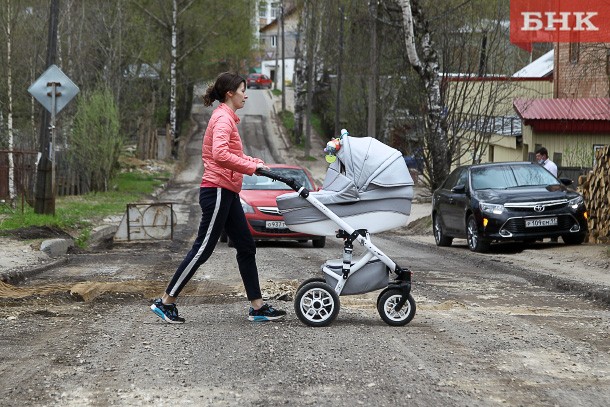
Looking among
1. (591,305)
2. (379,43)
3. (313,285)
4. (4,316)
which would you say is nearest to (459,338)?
(313,285)

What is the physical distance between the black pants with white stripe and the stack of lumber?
11.1m

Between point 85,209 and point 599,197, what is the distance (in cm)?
1469

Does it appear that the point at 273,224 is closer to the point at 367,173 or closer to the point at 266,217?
the point at 266,217

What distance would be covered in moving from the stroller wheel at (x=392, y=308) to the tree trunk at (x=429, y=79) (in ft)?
62.2

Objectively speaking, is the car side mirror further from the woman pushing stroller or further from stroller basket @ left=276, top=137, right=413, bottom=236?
the woman pushing stroller

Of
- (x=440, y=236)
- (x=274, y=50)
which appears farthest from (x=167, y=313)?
(x=274, y=50)

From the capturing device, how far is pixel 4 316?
8906mm

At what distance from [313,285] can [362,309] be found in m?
1.24

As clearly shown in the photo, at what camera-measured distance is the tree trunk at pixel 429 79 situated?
26.8 metres

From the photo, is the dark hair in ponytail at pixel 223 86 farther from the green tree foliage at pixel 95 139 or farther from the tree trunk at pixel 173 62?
the tree trunk at pixel 173 62

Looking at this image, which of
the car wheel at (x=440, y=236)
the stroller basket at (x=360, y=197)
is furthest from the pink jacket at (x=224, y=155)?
the car wheel at (x=440, y=236)

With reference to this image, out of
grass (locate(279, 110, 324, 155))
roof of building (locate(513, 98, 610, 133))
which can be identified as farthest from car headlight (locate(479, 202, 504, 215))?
grass (locate(279, 110, 324, 155))

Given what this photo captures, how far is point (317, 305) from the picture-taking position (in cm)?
831

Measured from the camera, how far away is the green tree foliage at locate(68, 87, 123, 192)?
123 feet
